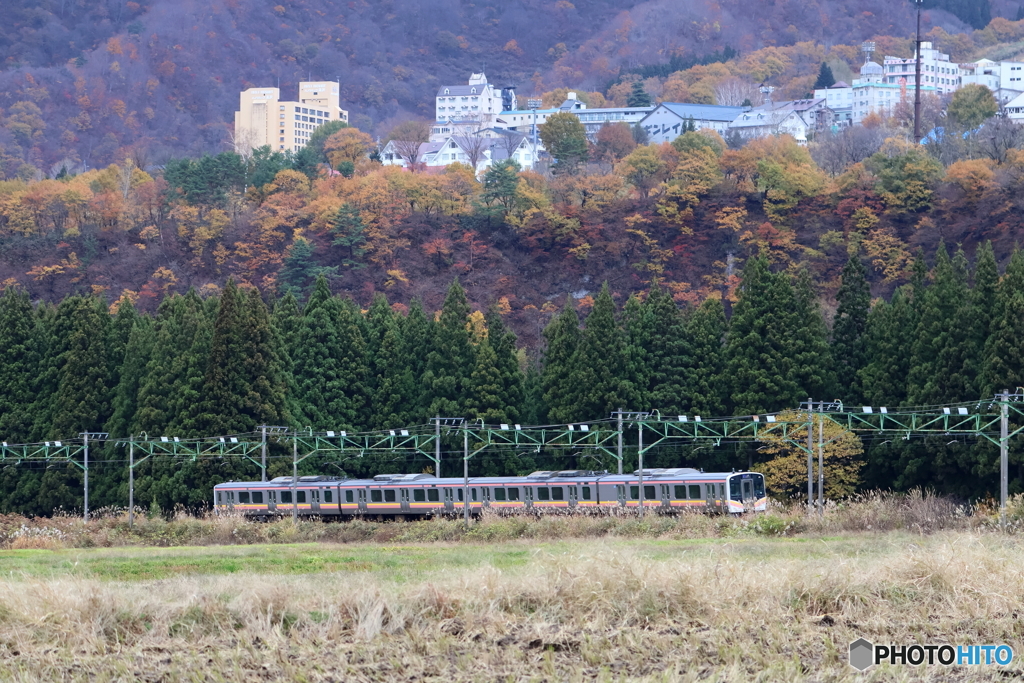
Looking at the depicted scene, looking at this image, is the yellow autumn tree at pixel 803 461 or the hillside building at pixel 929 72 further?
the hillside building at pixel 929 72

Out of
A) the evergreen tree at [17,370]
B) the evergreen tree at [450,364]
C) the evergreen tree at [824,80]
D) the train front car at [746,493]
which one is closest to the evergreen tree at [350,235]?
the evergreen tree at [17,370]

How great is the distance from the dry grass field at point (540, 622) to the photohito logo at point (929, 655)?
0.19m

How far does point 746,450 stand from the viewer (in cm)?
4803

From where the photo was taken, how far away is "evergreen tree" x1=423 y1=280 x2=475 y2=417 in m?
51.3

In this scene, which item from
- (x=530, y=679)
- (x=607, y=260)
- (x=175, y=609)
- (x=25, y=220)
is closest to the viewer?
(x=530, y=679)

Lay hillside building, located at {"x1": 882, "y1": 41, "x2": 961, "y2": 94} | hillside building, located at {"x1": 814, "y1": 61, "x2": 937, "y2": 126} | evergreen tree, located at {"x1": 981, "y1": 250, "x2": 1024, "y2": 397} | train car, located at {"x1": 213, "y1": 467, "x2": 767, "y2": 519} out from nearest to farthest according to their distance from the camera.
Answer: train car, located at {"x1": 213, "y1": 467, "x2": 767, "y2": 519}
evergreen tree, located at {"x1": 981, "y1": 250, "x2": 1024, "y2": 397}
hillside building, located at {"x1": 814, "y1": 61, "x2": 937, "y2": 126}
hillside building, located at {"x1": 882, "y1": 41, "x2": 961, "y2": 94}

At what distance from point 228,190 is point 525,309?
3611cm

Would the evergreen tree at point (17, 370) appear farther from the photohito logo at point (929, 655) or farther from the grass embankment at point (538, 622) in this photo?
the photohito logo at point (929, 655)

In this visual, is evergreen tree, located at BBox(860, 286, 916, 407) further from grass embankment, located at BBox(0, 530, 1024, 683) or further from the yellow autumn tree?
grass embankment, located at BBox(0, 530, 1024, 683)

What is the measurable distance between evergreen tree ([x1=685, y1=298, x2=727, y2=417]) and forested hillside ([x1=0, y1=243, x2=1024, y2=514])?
0.07 meters

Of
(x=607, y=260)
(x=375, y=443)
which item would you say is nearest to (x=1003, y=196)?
(x=607, y=260)

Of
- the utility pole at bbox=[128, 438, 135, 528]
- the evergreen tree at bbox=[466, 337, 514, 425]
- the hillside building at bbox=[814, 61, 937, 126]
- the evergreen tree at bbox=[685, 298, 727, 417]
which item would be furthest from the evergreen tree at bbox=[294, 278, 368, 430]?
the hillside building at bbox=[814, 61, 937, 126]

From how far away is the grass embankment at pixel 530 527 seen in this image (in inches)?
1246

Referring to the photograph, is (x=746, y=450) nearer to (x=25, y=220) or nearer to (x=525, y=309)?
(x=525, y=309)
